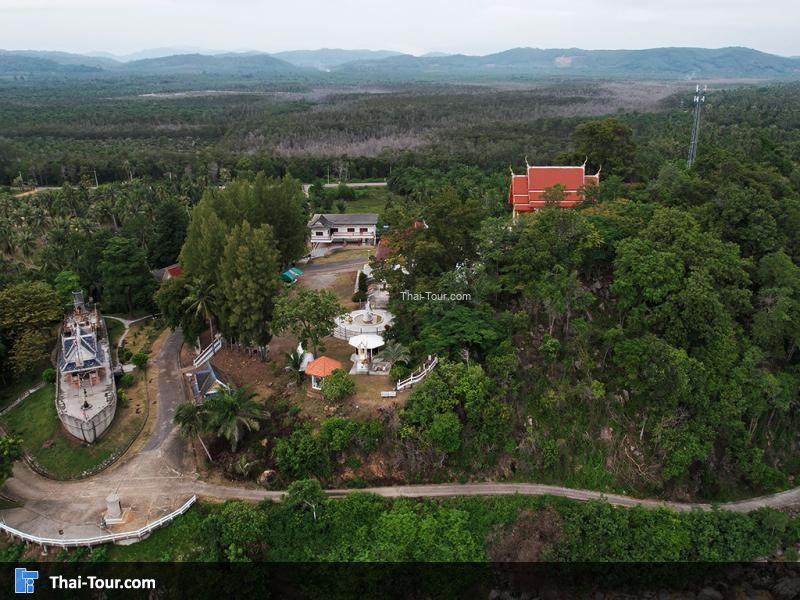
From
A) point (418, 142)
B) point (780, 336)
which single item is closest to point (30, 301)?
point (780, 336)

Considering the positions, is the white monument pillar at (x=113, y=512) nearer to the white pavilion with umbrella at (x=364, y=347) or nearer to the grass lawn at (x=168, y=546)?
the grass lawn at (x=168, y=546)

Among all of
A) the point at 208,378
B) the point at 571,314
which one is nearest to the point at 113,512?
the point at 208,378

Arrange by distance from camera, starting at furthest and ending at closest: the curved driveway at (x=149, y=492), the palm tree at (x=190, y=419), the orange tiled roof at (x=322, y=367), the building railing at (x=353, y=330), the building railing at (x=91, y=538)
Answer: the building railing at (x=353, y=330)
the orange tiled roof at (x=322, y=367)
the palm tree at (x=190, y=419)
the curved driveway at (x=149, y=492)
the building railing at (x=91, y=538)

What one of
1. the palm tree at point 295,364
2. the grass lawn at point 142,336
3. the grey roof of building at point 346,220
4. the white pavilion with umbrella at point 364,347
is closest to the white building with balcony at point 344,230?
the grey roof of building at point 346,220

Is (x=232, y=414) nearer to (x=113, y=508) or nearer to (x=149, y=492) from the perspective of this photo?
(x=149, y=492)

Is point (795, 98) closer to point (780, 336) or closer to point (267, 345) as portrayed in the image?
point (780, 336)

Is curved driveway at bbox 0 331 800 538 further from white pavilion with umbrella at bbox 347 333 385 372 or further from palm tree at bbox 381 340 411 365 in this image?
white pavilion with umbrella at bbox 347 333 385 372

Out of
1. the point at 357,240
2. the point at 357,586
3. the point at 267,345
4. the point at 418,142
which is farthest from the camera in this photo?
the point at 418,142
